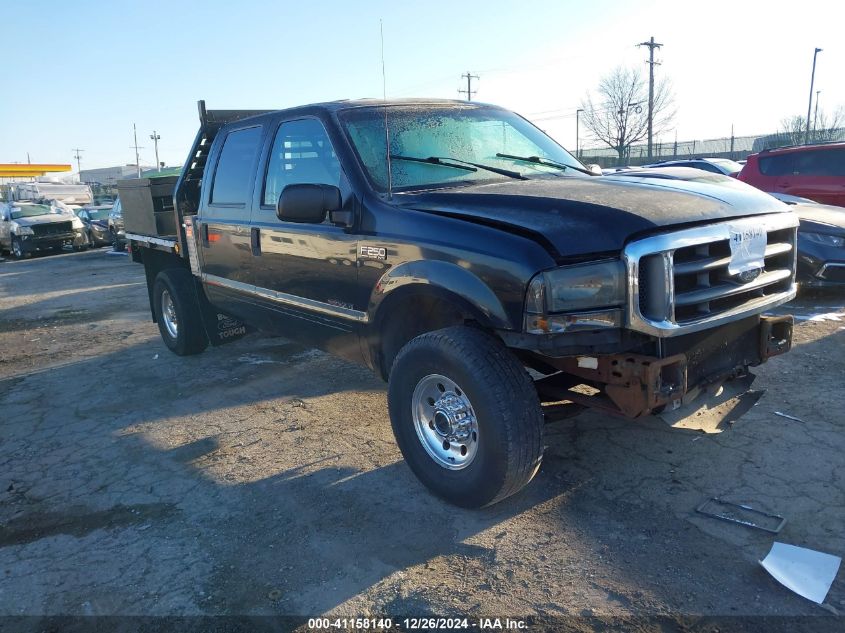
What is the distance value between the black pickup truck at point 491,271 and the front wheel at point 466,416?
0.03 ft

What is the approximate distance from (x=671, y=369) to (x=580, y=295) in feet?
1.77

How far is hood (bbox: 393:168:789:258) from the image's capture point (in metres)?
2.81

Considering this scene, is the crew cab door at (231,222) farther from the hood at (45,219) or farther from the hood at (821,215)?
the hood at (45,219)

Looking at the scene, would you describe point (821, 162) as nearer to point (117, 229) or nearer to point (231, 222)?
point (231, 222)

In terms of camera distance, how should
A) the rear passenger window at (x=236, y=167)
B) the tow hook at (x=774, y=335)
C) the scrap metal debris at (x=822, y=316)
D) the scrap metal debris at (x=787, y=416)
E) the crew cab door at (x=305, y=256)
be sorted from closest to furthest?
the tow hook at (x=774, y=335) → the crew cab door at (x=305, y=256) → the scrap metal debris at (x=787, y=416) → the rear passenger window at (x=236, y=167) → the scrap metal debris at (x=822, y=316)

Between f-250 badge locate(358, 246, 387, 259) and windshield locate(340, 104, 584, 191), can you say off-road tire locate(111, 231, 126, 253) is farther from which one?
f-250 badge locate(358, 246, 387, 259)

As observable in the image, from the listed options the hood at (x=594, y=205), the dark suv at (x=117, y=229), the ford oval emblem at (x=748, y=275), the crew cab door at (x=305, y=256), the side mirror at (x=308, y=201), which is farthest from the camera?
the dark suv at (x=117, y=229)

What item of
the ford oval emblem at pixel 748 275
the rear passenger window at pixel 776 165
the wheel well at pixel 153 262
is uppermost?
the rear passenger window at pixel 776 165

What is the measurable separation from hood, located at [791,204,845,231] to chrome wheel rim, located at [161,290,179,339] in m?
6.73

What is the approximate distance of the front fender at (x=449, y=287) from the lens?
2.99 meters

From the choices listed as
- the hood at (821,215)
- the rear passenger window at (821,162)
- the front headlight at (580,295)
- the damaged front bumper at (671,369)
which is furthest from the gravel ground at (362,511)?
the rear passenger window at (821,162)

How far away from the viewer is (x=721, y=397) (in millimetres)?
3377

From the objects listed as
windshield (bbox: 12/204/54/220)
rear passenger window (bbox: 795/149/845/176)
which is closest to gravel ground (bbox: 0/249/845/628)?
rear passenger window (bbox: 795/149/845/176)

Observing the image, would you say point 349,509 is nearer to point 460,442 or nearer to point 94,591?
point 460,442
